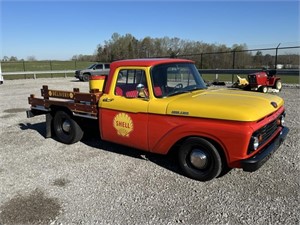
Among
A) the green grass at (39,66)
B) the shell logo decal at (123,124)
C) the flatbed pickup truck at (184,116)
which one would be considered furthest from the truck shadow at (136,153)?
the green grass at (39,66)

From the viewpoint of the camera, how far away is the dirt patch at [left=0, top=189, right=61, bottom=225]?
136 inches

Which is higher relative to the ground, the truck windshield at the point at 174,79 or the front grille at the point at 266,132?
the truck windshield at the point at 174,79

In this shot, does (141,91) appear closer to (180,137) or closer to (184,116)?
(184,116)

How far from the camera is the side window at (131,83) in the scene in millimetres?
4715

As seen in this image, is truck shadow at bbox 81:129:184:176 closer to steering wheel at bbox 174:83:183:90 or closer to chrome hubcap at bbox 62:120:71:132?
chrome hubcap at bbox 62:120:71:132

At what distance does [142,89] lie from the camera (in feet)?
15.0

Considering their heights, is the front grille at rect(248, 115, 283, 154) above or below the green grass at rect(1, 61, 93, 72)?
below

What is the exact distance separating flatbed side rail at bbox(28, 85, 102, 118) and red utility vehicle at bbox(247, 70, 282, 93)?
9.49 m

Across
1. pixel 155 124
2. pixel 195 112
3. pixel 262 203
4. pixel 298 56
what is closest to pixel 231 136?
pixel 195 112

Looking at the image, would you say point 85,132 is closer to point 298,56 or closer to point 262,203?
point 262,203

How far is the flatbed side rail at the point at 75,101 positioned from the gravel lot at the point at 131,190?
2.90 feet

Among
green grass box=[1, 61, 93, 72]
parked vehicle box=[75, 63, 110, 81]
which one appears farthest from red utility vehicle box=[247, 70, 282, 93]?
green grass box=[1, 61, 93, 72]

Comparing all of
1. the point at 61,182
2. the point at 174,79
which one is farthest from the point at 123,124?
the point at 61,182

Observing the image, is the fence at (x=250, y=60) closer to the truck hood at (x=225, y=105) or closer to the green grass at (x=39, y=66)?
the truck hood at (x=225, y=105)
